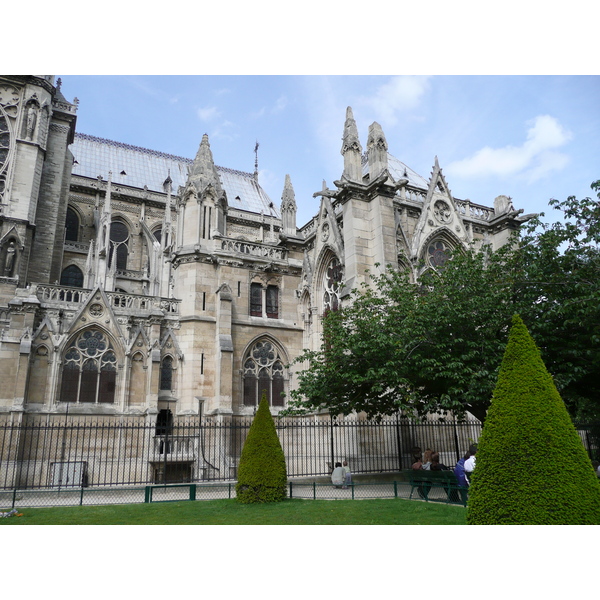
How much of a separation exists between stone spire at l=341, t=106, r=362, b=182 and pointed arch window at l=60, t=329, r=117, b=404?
12647mm

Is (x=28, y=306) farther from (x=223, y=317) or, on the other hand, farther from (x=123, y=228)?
(x=123, y=228)

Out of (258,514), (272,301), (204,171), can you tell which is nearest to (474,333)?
(258,514)

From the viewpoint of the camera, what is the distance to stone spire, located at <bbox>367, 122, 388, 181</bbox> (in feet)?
73.5

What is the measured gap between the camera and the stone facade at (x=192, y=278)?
2139 cm

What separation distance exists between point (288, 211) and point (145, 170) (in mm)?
23779

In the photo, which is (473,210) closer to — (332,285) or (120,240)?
(332,285)

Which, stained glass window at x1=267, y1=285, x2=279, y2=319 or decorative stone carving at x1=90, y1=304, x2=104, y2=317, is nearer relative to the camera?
decorative stone carving at x1=90, y1=304, x2=104, y2=317

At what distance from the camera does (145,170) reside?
48.3 meters

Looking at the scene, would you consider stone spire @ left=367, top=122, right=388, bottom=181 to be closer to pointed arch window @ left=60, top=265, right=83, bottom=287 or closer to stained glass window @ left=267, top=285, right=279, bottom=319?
stained glass window @ left=267, top=285, right=279, bottom=319

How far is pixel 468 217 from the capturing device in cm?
2619

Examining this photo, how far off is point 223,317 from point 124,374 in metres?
4.93

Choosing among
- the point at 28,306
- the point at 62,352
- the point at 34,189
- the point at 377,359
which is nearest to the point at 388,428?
the point at 377,359

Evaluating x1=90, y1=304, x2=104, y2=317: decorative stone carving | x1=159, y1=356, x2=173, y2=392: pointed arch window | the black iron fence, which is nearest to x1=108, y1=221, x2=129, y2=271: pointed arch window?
x1=90, y1=304, x2=104, y2=317: decorative stone carving

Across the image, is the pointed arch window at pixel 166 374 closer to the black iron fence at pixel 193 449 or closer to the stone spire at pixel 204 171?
the black iron fence at pixel 193 449
